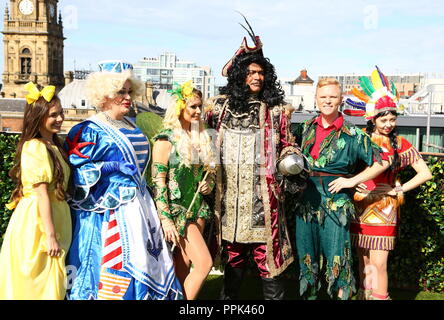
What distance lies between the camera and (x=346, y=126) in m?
4.22

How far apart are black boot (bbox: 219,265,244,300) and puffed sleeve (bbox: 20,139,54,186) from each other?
5.48ft

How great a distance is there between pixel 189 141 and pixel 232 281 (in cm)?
127

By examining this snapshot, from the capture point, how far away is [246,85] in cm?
424

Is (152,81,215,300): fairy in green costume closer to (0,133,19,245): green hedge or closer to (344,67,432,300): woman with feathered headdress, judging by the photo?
(344,67,432,300): woman with feathered headdress

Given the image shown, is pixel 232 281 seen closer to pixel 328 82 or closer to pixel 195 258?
pixel 195 258

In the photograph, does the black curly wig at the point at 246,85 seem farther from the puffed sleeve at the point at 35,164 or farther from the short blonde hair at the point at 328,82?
the puffed sleeve at the point at 35,164

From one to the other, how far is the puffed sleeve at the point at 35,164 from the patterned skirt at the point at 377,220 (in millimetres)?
2428

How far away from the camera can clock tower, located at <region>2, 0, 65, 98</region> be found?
8181 cm

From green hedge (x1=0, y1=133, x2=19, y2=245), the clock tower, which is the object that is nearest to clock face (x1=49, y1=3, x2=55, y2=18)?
the clock tower

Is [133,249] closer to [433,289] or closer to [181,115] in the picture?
[181,115]

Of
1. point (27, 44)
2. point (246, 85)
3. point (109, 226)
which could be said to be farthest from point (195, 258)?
point (27, 44)
